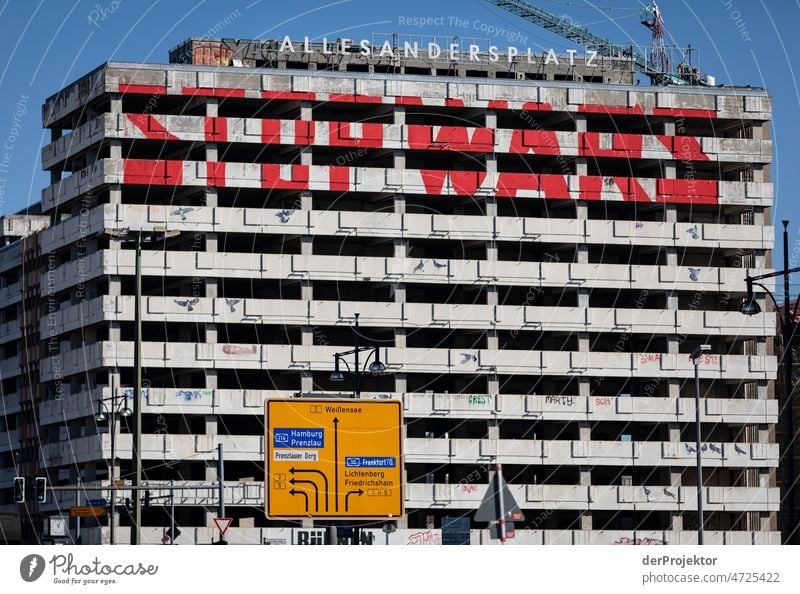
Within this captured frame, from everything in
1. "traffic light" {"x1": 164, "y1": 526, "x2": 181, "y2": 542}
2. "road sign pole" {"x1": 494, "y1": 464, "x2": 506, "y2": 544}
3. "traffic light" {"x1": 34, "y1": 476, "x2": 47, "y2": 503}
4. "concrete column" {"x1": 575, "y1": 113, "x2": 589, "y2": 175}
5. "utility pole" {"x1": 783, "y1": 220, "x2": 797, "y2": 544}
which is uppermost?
"concrete column" {"x1": 575, "y1": 113, "x2": 589, "y2": 175}

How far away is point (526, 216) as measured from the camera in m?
115

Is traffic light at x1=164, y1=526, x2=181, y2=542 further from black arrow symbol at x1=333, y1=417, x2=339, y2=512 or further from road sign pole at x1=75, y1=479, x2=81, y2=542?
black arrow symbol at x1=333, y1=417, x2=339, y2=512

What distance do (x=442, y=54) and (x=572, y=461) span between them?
3130 centimetres

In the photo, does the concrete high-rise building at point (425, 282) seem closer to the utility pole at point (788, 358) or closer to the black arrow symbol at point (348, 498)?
the utility pole at point (788, 358)

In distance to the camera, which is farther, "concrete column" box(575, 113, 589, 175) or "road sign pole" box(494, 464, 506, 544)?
"concrete column" box(575, 113, 589, 175)

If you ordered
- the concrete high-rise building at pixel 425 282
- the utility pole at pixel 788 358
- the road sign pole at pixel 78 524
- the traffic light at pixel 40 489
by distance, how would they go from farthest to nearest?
the concrete high-rise building at pixel 425 282 → the road sign pole at pixel 78 524 → the traffic light at pixel 40 489 → the utility pole at pixel 788 358

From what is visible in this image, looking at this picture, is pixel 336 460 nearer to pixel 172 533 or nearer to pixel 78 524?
pixel 172 533
